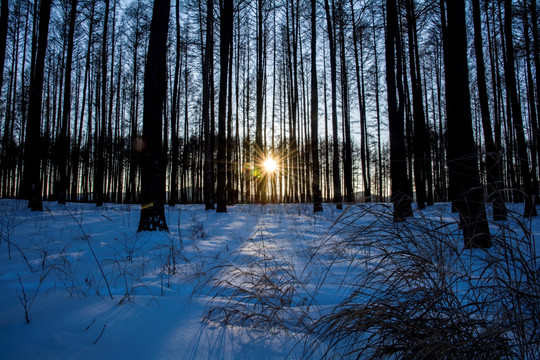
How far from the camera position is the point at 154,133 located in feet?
14.3

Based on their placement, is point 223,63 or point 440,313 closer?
point 440,313

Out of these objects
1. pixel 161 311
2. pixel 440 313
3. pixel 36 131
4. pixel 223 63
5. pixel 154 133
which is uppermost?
pixel 223 63

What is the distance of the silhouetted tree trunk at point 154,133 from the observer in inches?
168

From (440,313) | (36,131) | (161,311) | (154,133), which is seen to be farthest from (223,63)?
(440,313)

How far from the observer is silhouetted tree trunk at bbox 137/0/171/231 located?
427cm

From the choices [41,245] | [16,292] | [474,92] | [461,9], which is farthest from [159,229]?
[474,92]

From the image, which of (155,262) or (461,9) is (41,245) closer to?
(155,262)

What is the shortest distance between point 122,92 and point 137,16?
837 centimetres

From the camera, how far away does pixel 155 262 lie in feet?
9.13

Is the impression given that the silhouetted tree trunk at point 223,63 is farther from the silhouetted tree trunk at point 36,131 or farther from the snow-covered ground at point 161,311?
the snow-covered ground at point 161,311

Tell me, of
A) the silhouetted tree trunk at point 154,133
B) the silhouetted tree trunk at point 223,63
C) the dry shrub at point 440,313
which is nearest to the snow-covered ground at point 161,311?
the dry shrub at point 440,313

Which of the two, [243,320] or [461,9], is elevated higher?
[461,9]

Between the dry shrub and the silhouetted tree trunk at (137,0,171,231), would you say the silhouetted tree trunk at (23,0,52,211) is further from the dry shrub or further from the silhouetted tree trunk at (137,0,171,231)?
the dry shrub

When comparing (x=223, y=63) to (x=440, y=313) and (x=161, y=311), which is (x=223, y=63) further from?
(x=440, y=313)
